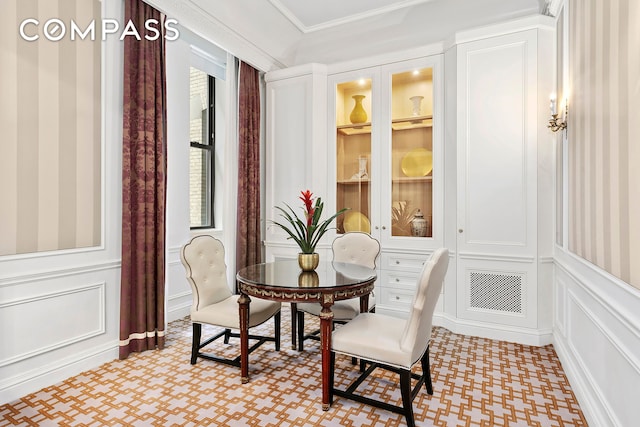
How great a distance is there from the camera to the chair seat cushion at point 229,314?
254 cm

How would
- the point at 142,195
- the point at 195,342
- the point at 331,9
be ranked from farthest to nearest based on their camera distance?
the point at 331,9
the point at 142,195
the point at 195,342

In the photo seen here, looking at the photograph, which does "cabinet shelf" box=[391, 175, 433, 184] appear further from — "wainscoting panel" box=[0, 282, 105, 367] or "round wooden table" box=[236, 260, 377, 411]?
"wainscoting panel" box=[0, 282, 105, 367]

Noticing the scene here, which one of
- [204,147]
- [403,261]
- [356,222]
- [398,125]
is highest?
[398,125]

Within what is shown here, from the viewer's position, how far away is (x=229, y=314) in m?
2.55

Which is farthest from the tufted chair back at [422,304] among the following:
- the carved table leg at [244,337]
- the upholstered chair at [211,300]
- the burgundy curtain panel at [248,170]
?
the burgundy curtain panel at [248,170]

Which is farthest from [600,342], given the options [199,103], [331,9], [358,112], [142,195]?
[199,103]

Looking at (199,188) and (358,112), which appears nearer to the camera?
(358,112)

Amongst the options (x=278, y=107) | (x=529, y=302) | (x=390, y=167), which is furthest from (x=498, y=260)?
(x=278, y=107)

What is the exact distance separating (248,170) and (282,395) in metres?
2.68

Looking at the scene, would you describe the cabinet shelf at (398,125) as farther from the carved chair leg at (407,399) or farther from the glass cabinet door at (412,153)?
the carved chair leg at (407,399)

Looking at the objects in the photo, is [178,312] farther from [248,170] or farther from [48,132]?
[48,132]

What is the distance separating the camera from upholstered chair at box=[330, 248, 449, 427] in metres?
1.86

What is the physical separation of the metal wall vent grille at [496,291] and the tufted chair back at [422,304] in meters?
1.61

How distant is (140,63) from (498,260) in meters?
3.52
